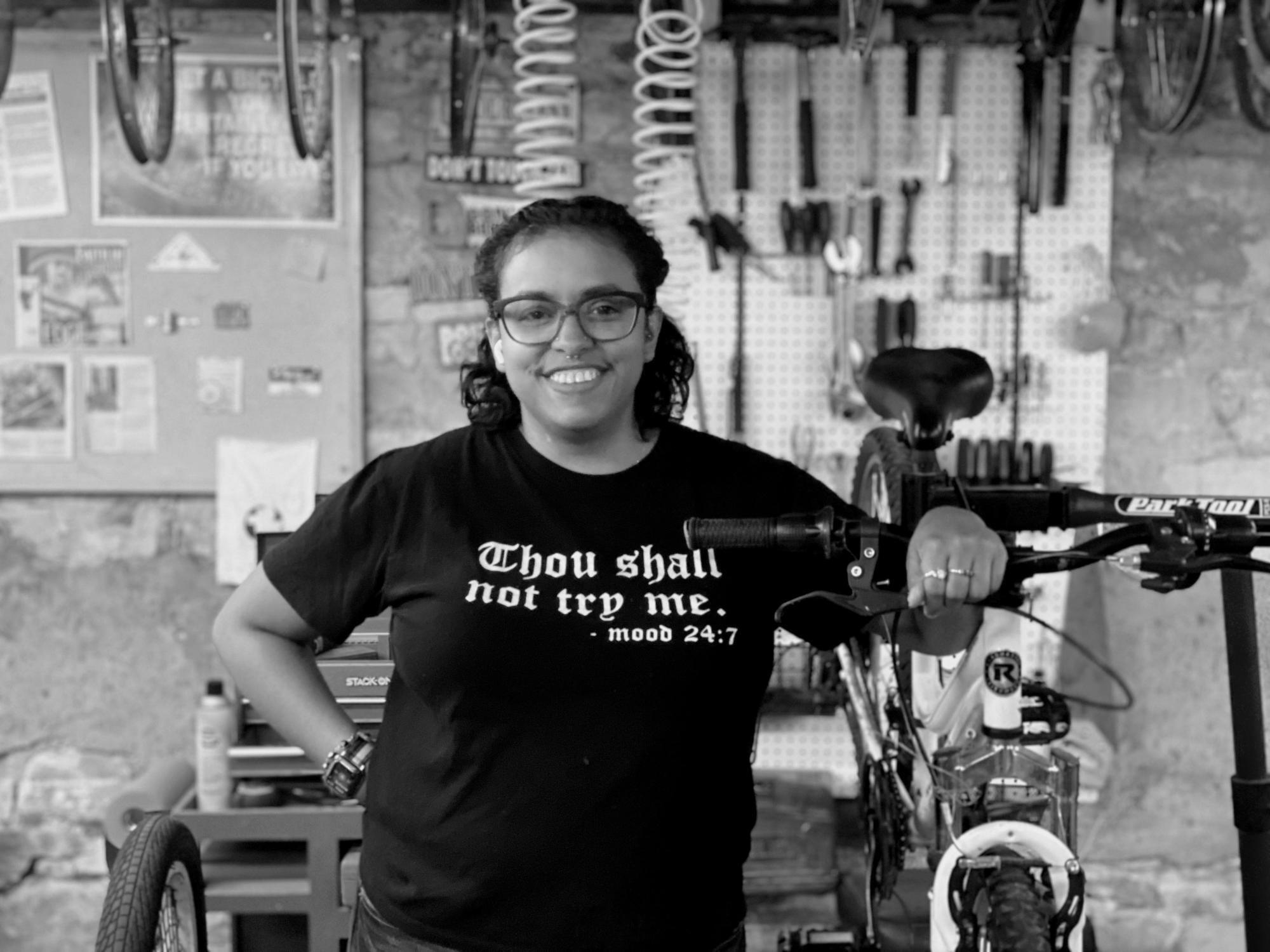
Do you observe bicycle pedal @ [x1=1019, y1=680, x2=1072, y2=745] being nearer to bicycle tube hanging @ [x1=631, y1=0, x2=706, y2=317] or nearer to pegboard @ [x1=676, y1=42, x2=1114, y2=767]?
pegboard @ [x1=676, y1=42, x2=1114, y2=767]

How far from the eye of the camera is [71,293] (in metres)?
3.51

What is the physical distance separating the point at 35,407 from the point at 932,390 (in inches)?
103

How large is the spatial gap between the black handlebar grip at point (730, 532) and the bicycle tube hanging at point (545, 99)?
1.90 meters

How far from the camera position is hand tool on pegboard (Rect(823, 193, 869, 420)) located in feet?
11.5

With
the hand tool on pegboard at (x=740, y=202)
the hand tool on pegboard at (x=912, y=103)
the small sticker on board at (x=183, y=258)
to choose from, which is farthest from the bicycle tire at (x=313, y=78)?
the hand tool on pegboard at (x=912, y=103)

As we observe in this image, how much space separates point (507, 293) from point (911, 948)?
1473mm

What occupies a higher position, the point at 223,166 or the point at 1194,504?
the point at 223,166

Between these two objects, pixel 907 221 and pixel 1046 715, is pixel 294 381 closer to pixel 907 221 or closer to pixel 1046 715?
pixel 907 221

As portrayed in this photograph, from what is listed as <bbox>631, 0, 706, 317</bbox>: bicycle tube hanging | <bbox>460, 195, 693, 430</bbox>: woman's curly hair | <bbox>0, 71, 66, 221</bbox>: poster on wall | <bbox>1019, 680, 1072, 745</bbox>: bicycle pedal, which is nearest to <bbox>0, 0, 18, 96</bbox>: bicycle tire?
<bbox>0, 71, 66, 221</bbox>: poster on wall

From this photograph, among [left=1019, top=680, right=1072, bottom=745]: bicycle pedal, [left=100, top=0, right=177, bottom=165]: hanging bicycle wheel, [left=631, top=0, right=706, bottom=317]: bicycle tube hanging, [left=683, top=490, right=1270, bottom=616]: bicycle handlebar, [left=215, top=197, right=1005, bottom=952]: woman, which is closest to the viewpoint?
[left=683, top=490, right=1270, bottom=616]: bicycle handlebar

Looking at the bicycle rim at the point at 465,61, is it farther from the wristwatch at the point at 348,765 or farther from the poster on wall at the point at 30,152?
the wristwatch at the point at 348,765

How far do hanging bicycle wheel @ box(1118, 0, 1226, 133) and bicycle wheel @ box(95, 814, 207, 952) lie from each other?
2826mm

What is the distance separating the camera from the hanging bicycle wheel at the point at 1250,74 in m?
3.39

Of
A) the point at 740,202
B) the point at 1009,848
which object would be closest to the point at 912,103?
the point at 740,202
